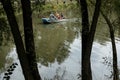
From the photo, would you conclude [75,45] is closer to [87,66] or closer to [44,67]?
[44,67]

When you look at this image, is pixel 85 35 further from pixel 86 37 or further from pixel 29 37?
pixel 29 37

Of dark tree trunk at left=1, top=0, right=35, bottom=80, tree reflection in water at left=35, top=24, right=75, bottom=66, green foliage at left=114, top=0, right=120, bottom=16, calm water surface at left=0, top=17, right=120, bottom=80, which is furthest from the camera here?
tree reflection in water at left=35, top=24, right=75, bottom=66

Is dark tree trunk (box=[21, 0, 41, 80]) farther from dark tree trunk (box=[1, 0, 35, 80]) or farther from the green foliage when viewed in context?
the green foliage

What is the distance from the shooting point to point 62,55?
2027 centimetres

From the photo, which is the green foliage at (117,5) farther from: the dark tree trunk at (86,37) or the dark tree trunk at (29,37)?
the dark tree trunk at (29,37)

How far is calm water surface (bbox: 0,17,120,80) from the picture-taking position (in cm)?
1525

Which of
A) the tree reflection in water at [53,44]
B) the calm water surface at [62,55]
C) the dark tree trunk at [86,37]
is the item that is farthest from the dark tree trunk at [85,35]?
the tree reflection in water at [53,44]

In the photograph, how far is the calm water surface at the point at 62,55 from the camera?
50.0 ft

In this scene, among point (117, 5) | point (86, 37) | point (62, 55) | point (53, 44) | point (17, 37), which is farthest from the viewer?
point (53, 44)

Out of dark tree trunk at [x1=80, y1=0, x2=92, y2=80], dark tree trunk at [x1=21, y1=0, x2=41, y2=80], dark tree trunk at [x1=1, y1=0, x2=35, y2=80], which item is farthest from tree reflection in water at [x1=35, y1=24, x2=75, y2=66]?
dark tree trunk at [x1=1, y1=0, x2=35, y2=80]

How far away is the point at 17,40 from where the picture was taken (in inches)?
208

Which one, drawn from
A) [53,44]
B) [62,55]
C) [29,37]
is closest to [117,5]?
[29,37]

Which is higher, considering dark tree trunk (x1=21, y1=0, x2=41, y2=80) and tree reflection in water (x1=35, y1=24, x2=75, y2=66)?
dark tree trunk (x1=21, y1=0, x2=41, y2=80)

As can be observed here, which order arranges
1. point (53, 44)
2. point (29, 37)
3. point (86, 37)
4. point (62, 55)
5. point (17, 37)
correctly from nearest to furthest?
point (17, 37), point (29, 37), point (86, 37), point (62, 55), point (53, 44)
